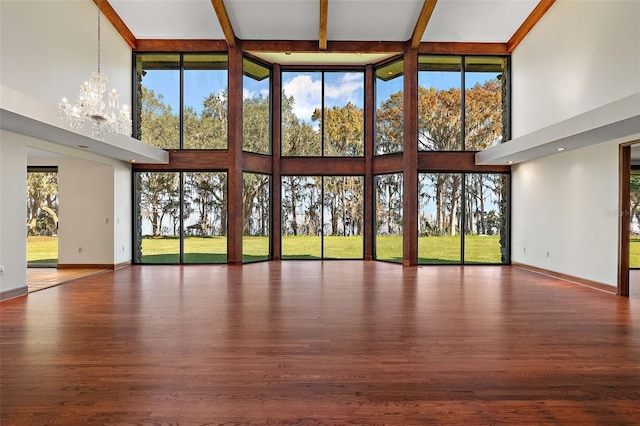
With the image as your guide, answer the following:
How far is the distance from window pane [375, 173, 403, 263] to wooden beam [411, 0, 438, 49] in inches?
139

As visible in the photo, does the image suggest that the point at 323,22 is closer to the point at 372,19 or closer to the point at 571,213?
the point at 372,19

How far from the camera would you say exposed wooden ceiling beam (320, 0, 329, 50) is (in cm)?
795

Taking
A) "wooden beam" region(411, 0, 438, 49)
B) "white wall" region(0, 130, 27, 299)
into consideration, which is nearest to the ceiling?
"wooden beam" region(411, 0, 438, 49)

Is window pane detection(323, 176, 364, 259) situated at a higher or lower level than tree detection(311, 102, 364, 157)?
lower

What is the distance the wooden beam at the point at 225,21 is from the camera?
8000mm

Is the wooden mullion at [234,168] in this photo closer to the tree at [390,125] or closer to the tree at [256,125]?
the tree at [256,125]

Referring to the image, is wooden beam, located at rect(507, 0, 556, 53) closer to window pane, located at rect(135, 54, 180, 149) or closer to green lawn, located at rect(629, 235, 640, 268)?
green lawn, located at rect(629, 235, 640, 268)

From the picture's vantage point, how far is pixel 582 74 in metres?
7.05

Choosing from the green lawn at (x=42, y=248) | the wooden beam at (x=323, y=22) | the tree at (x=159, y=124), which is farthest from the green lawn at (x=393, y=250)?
the wooden beam at (x=323, y=22)

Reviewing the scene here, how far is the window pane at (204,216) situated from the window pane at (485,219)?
6816 mm

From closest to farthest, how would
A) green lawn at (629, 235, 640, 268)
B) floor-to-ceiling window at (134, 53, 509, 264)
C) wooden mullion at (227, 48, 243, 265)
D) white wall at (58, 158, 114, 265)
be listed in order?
white wall at (58, 158, 114, 265), green lawn at (629, 235, 640, 268), wooden mullion at (227, 48, 243, 265), floor-to-ceiling window at (134, 53, 509, 264)

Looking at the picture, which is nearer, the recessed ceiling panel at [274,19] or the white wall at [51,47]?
the white wall at [51,47]

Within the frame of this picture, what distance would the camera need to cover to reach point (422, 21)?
8633mm

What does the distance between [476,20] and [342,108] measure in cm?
Answer: 418
